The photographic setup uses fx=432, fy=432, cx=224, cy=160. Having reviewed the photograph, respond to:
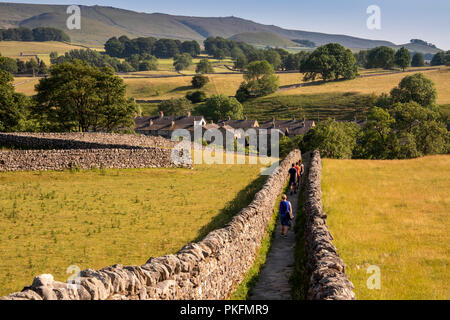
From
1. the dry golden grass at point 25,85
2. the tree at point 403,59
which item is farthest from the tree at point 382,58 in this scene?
the dry golden grass at point 25,85

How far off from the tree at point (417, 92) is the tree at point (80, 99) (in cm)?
7702

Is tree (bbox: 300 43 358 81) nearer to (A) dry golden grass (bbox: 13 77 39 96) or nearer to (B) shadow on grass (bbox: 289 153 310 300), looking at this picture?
(A) dry golden grass (bbox: 13 77 39 96)

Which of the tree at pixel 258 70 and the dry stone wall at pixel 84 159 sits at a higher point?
the tree at pixel 258 70

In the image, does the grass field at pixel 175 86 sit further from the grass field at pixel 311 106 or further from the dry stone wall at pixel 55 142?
the dry stone wall at pixel 55 142

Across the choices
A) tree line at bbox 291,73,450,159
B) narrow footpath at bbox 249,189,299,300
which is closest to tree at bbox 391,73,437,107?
tree line at bbox 291,73,450,159

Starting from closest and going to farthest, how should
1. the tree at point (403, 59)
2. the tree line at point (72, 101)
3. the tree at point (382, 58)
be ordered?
1. the tree line at point (72, 101)
2. the tree at point (403, 59)
3. the tree at point (382, 58)

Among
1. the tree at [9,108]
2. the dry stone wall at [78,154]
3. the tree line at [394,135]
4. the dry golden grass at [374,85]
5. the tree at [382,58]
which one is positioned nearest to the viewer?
the dry stone wall at [78,154]

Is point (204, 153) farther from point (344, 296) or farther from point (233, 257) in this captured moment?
point (344, 296)

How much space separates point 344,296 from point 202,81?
15806 centimetres

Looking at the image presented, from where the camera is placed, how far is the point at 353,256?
→ 1400 centimetres

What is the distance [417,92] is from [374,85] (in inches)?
1342

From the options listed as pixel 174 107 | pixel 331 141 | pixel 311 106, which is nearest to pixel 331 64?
pixel 311 106

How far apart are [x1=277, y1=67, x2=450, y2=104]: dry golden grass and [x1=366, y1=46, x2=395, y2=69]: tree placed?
78.3ft

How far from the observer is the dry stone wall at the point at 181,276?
6.60 meters
